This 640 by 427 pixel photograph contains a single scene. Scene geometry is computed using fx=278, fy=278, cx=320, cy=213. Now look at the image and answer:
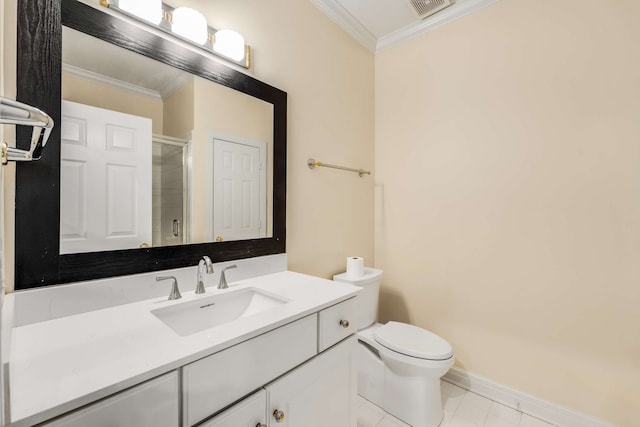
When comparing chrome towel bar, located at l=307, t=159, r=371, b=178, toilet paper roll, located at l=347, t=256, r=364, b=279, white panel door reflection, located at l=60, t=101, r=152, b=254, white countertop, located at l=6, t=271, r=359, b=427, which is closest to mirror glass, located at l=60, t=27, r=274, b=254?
white panel door reflection, located at l=60, t=101, r=152, b=254

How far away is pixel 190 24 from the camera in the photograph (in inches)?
44.5

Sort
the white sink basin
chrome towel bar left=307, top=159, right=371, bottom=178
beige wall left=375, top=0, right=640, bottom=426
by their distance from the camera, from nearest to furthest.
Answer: the white sink basin < beige wall left=375, top=0, right=640, bottom=426 < chrome towel bar left=307, top=159, right=371, bottom=178

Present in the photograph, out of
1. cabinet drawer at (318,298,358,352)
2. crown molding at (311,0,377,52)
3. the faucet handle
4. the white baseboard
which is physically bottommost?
the white baseboard

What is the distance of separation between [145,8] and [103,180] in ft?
2.15

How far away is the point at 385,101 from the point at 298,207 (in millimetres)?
1200

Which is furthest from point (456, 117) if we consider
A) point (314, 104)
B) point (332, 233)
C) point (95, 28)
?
point (95, 28)

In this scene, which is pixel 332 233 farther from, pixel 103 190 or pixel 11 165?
pixel 11 165

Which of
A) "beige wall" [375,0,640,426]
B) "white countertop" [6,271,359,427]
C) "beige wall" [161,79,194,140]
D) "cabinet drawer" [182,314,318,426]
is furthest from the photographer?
"beige wall" [375,0,640,426]

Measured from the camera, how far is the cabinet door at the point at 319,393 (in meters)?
0.85

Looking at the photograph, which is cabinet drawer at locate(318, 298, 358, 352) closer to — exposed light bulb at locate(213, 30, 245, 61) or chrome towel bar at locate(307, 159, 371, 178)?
chrome towel bar at locate(307, 159, 371, 178)

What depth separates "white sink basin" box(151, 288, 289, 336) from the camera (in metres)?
0.95

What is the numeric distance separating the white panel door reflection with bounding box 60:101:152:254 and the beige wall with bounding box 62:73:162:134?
0.02 meters

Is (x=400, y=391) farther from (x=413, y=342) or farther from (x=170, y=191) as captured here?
(x=170, y=191)

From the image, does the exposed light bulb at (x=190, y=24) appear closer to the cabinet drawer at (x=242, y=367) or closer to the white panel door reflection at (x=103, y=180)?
the white panel door reflection at (x=103, y=180)
